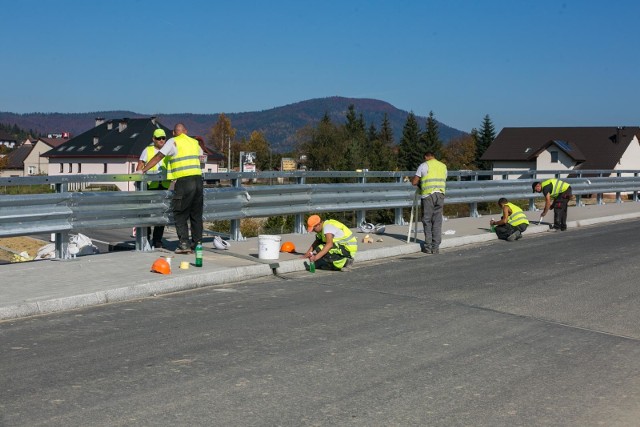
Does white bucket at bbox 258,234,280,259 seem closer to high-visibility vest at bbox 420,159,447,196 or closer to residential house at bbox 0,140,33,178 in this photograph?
high-visibility vest at bbox 420,159,447,196

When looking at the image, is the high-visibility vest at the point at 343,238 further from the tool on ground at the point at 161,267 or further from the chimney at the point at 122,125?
the chimney at the point at 122,125

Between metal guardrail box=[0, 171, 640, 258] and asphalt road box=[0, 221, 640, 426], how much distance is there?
224 cm

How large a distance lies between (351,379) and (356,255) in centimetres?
684

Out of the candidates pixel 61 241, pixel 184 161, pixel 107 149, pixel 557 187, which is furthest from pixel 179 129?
pixel 107 149

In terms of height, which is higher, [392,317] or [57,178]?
[57,178]

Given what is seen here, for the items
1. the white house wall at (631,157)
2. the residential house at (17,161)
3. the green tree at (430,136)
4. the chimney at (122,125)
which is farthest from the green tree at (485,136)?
the residential house at (17,161)

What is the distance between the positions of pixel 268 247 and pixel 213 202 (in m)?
1.83

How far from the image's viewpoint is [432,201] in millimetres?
14602

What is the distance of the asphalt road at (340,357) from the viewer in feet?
18.8

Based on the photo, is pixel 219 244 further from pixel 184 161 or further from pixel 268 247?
pixel 184 161

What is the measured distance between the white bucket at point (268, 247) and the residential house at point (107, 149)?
90.0 metres

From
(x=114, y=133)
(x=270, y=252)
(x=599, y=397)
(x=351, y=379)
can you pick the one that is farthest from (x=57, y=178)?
(x=114, y=133)

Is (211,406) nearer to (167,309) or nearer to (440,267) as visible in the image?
(167,309)

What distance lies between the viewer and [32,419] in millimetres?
5434
